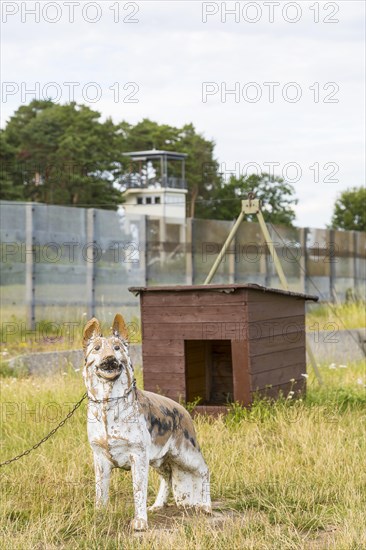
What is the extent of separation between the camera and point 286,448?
7973mm

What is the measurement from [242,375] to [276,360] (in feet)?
2.29

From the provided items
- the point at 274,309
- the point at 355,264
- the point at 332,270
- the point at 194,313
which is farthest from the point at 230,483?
the point at 355,264

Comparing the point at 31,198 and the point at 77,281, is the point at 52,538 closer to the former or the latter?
the point at 77,281

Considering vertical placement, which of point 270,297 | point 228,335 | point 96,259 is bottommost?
point 228,335

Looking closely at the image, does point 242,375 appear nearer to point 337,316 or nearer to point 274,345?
point 274,345

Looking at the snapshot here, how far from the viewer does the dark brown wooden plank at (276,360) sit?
938 cm

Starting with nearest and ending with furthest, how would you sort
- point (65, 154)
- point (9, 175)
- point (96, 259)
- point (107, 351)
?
point (107, 351) → point (96, 259) → point (9, 175) → point (65, 154)

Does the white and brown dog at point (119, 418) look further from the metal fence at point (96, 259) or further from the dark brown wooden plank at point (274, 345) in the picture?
the metal fence at point (96, 259)

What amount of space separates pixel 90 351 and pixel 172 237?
42.0ft

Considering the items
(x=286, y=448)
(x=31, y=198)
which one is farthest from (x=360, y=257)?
(x=31, y=198)

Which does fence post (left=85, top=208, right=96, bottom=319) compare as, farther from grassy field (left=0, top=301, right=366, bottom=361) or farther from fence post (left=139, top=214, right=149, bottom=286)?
fence post (left=139, top=214, right=149, bottom=286)

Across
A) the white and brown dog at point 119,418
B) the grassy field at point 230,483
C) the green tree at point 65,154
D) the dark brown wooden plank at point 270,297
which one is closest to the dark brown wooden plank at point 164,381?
the grassy field at point 230,483

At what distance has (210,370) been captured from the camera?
1080cm

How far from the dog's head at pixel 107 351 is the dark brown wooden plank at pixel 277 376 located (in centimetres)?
380
